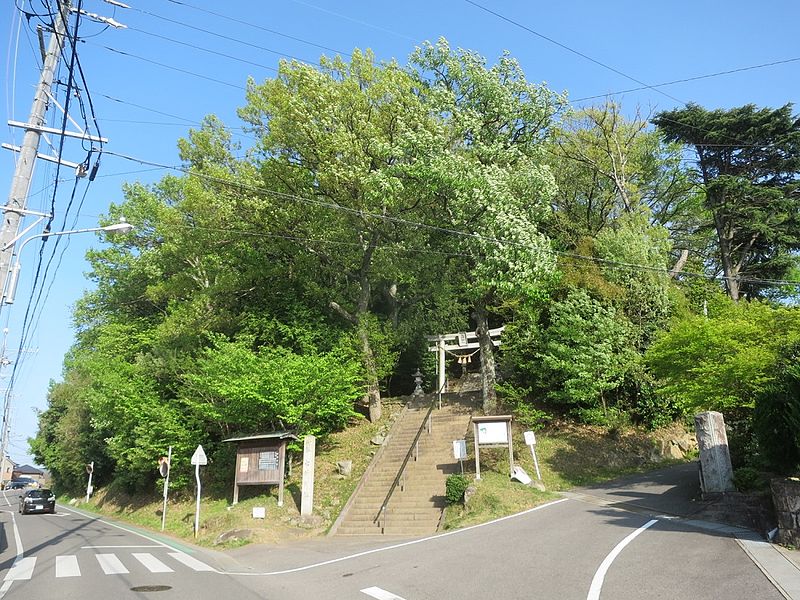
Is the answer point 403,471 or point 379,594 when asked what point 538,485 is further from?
point 379,594

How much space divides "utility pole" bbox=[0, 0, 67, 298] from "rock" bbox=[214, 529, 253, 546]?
9753 mm

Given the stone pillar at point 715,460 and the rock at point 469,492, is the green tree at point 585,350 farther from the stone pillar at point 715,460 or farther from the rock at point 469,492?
the rock at point 469,492

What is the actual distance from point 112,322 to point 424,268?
22.9 metres

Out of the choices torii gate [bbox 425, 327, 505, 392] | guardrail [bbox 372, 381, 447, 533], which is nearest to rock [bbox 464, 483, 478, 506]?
guardrail [bbox 372, 381, 447, 533]

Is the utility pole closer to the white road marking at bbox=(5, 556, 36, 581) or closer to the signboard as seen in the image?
the white road marking at bbox=(5, 556, 36, 581)

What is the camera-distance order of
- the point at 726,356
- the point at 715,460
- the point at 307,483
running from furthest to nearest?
the point at 307,483, the point at 726,356, the point at 715,460

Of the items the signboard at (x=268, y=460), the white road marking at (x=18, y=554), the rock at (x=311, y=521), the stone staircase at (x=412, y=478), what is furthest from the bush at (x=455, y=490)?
the white road marking at (x=18, y=554)

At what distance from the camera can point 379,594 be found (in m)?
8.51

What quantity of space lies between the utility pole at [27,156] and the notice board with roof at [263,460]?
1106 centimetres

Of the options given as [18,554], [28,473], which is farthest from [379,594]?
[28,473]

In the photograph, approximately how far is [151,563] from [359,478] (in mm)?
9144

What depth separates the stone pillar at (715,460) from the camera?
14.0m

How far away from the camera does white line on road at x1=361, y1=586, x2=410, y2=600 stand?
8.27 metres

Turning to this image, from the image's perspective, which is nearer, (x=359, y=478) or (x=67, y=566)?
(x=67, y=566)
